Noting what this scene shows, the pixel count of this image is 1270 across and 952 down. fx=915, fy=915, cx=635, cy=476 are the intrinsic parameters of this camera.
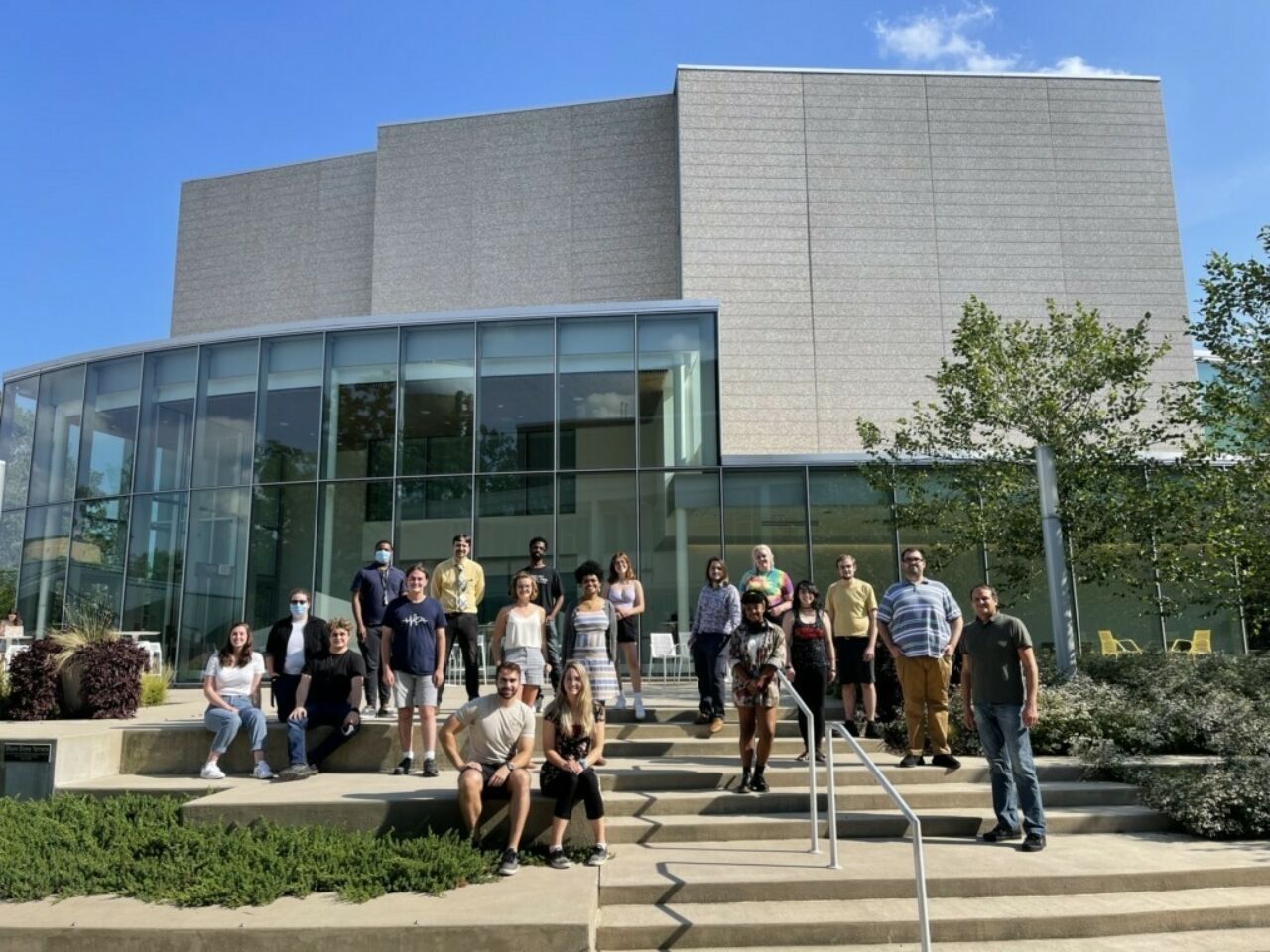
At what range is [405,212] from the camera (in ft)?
82.1

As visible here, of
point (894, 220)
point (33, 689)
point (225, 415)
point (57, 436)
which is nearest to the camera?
point (33, 689)

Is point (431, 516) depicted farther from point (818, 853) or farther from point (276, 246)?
point (276, 246)

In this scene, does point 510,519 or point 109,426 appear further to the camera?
point 109,426

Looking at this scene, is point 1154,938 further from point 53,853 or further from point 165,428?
point 165,428

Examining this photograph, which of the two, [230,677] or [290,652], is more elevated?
[290,652]

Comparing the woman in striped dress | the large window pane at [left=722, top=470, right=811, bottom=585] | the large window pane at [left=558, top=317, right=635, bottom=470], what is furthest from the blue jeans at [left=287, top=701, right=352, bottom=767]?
the large window pane at [left=722, top=470, right=811, bottom=585]

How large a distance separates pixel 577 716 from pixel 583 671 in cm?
34

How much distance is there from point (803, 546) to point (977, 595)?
1054cm

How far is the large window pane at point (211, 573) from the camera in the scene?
53.8 ft

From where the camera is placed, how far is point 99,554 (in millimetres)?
17672

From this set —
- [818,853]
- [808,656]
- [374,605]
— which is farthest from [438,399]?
[818,853]

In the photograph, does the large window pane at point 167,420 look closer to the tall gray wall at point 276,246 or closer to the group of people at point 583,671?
the tall gray wall at point 276,246

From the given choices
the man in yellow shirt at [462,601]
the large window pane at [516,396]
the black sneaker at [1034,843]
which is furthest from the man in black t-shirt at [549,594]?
the large window pane at [516,396]

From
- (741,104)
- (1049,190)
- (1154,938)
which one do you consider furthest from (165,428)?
(1049,190)
